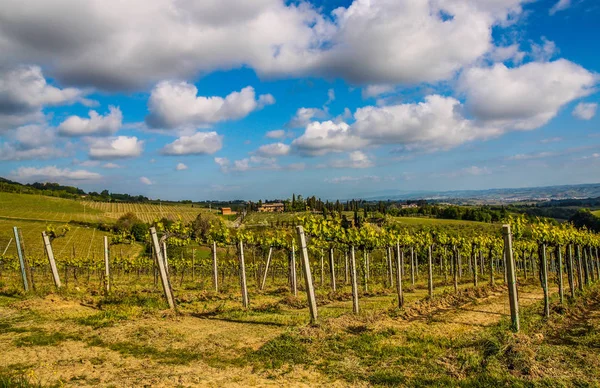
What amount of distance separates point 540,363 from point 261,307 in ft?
28.8

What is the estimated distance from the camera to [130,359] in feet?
23.4

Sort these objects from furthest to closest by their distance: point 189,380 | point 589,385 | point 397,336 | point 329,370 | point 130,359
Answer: point 397,336, point 130,359, point 329,370, point 189,380, point 589,385

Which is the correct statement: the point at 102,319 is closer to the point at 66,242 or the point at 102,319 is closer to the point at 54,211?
the point at 66,242

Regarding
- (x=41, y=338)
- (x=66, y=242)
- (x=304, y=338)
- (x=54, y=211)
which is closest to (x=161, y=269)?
(x=41, y=338)

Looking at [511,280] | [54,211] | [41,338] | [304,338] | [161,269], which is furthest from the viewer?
[54,211]

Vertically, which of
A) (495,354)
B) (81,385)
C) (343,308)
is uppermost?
(81,385)

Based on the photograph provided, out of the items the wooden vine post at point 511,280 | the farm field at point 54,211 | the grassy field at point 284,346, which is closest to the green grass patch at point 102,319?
the grassy field at point 284,346

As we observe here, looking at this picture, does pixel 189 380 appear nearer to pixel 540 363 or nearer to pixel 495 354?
pixel 495 354

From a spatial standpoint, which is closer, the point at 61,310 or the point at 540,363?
the point at 540,363

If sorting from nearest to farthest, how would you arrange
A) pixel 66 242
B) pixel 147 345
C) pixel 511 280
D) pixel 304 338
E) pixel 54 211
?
1. pixel 147 345
2. pixel 304 338
3. pixel 511 280
4. pixel 66 242
5. pixel 54 211

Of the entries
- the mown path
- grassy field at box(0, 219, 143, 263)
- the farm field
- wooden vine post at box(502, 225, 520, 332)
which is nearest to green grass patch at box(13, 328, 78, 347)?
the mown path

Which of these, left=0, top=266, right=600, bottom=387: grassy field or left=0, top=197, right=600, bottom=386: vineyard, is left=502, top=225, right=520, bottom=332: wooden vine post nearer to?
left=0, top=197, right=600, bottom=386: vineyard

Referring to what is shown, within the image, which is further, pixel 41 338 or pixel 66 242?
pixel 66 242

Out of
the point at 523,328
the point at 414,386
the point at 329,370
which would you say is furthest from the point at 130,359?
the point at 523,328
